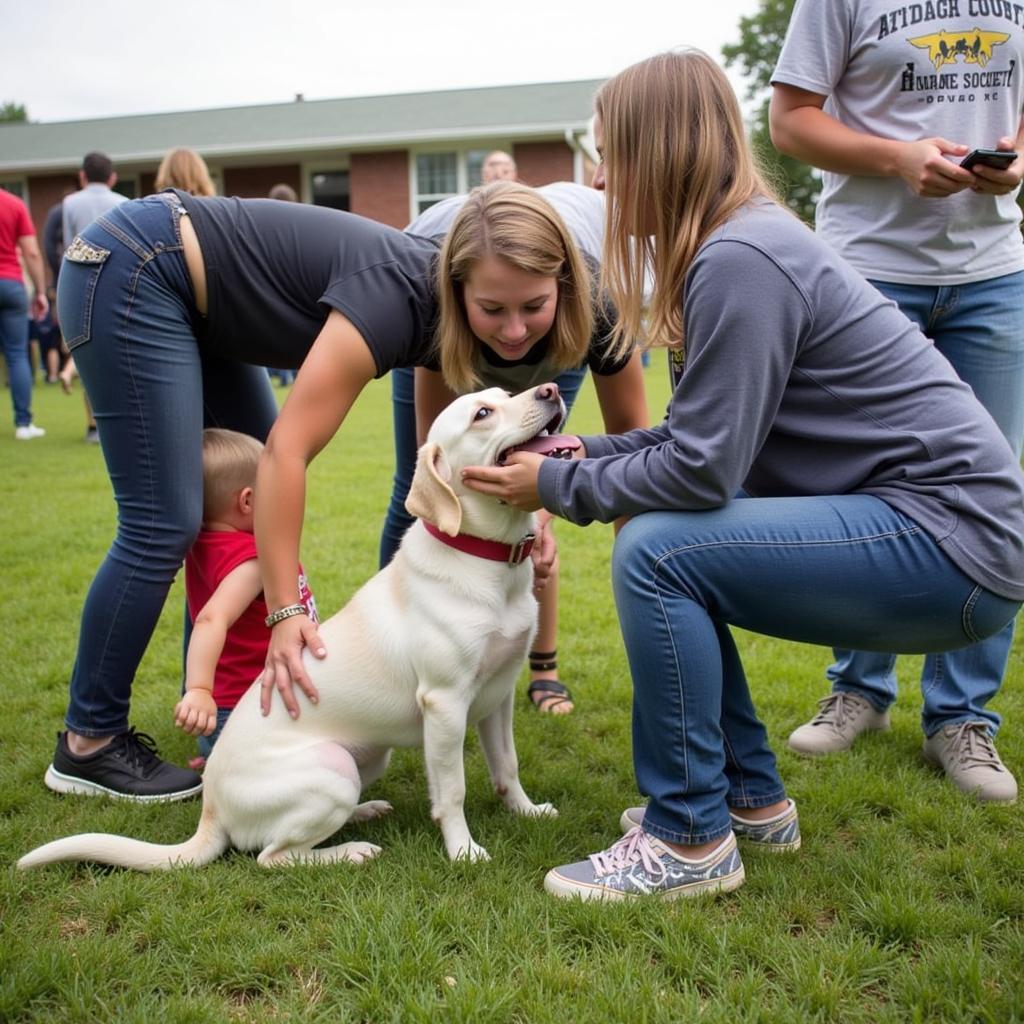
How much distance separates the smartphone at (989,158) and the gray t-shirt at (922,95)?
0.26 m

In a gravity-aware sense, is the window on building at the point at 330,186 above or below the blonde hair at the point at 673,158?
below

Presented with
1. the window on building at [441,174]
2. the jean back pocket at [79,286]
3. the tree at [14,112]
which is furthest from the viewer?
the tree at [14,112]

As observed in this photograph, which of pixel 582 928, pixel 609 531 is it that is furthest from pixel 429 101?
pixel 582 928

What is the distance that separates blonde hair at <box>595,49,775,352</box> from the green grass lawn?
1.65 meters

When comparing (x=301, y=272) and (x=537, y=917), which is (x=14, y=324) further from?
(x=537, y=917)

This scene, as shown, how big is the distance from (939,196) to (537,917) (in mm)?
2469

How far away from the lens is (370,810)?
3.23 meters

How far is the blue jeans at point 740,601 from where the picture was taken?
2418mm

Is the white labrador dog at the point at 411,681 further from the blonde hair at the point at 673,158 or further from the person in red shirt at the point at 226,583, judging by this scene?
the blonde hair at the point at 673,158

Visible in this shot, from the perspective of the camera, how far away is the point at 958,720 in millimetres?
3363

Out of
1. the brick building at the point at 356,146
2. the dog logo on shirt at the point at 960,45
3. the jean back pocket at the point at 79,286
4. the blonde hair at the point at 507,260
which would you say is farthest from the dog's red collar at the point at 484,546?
the brick building at the point at 356,146

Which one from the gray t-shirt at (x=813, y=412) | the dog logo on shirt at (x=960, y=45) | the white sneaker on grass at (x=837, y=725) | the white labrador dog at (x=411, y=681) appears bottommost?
the white sneaker on grass at (x=837, y=725)

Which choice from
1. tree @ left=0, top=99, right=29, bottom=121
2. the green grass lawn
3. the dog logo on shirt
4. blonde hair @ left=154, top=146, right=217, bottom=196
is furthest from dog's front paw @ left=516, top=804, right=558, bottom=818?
tree @ left=0, top=99, right=29, bottom=121

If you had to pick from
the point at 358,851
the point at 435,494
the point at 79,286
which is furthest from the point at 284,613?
the point at 79,286
